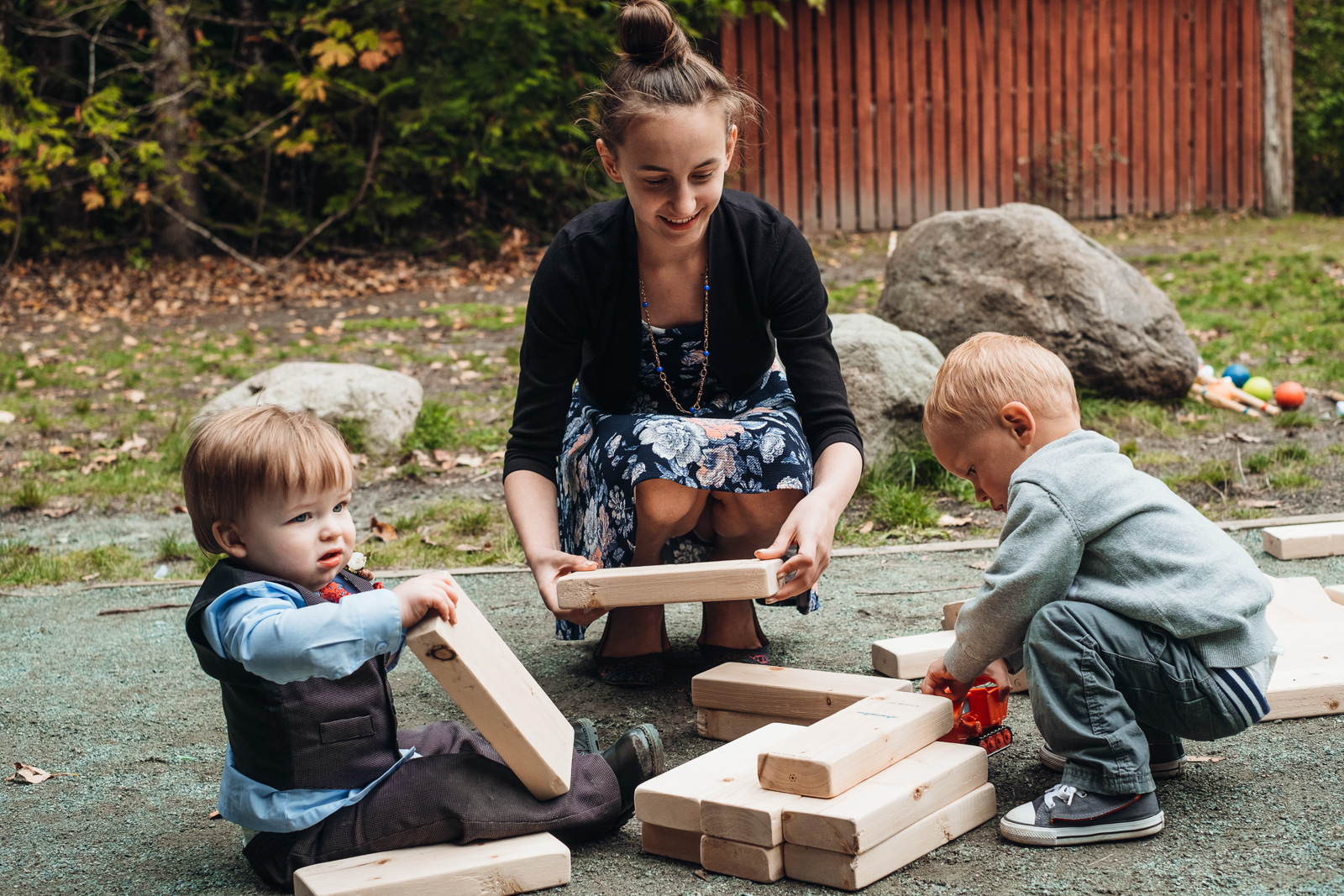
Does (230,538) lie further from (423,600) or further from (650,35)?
(650,35)

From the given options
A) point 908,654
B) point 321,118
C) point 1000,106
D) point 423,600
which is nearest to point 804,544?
point 908,654

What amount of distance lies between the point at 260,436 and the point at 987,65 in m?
13.4

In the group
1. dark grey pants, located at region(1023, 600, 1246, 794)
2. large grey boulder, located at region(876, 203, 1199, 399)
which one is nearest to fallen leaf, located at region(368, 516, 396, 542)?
dark grey pants, located at region(1023, 600, 1246, 794)

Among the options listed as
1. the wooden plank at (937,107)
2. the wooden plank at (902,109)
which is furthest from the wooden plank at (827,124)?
the wooden plank at (937,107)

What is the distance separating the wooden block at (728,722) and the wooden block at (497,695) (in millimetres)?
584

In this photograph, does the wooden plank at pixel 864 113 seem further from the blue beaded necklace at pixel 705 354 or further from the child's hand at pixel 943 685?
the child's hand at pixel 943 685

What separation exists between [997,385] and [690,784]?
100 centimetres

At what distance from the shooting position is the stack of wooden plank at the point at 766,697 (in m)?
2.72

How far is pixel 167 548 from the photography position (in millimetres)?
4660

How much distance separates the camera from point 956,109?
544 inches

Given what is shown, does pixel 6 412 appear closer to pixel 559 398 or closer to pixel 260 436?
pixel 559 398

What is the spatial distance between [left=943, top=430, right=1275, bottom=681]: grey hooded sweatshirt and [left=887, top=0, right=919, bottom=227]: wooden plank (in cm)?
1193

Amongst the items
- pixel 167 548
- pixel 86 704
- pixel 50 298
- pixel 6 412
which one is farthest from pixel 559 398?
pixel 50 298

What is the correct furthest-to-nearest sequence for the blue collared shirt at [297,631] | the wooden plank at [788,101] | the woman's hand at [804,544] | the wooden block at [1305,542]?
the wooden plank at [788,101]
the wooden block at [1305,542]
the woman's hand at [804,544]
the blue collared shirt at [297,631]
